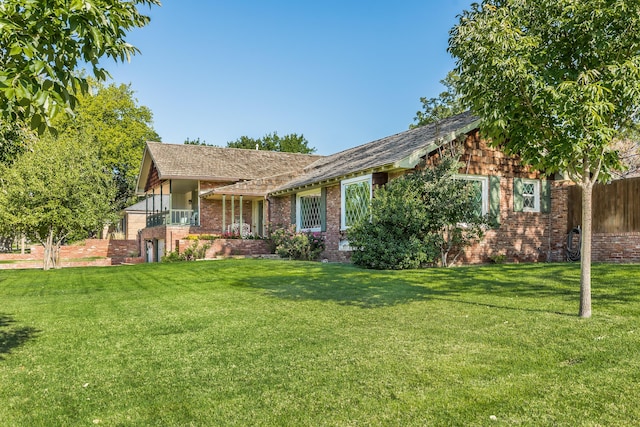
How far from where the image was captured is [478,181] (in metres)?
15.7

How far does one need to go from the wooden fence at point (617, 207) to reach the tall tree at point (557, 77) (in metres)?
8.65

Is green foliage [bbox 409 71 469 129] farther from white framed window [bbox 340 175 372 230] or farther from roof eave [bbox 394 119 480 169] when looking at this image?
roof eave [bbox 394 119 480 169]

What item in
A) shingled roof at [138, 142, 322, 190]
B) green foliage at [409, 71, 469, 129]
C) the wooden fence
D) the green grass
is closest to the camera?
the green grass

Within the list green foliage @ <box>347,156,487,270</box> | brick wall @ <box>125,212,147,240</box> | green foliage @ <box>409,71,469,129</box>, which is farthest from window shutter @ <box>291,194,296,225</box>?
brick wall @ <box>125,212,147,240</box>

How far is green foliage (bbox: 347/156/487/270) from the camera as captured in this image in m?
13.0

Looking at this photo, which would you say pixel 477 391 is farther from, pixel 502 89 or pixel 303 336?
pixel 502 89

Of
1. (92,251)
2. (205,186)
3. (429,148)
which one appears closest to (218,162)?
(205,186)

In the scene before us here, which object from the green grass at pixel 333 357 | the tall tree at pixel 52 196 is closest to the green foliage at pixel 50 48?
the green grass at pixel 333 357

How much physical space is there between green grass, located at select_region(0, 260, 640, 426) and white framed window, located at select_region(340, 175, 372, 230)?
6267 mm

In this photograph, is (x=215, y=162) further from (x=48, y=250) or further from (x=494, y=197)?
(x=494, y=197)

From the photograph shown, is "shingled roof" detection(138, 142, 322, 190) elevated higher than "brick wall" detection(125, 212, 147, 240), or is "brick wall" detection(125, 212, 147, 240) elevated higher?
"shingled roof" detection(138, 142, 322, 190)

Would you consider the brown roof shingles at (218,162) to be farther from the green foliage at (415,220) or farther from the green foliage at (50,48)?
the green foliage at (50,48)

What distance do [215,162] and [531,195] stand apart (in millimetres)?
15880

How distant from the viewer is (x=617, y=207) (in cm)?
1441
